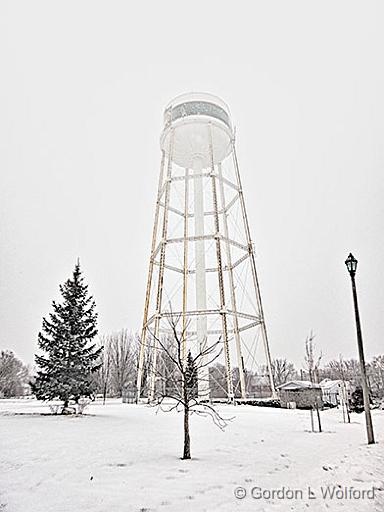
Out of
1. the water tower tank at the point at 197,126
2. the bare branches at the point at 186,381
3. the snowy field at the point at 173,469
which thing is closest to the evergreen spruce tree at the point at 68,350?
the bare branches at the point at 186,381

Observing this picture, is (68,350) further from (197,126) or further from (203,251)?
(197,126)

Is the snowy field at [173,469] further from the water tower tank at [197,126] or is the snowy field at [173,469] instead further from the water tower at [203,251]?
the water tower tank at [197,126]

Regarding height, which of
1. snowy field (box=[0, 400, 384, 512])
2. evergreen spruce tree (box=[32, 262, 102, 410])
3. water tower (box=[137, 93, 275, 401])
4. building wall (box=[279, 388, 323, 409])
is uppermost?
water tower (box=[137, 93, 275, 401])

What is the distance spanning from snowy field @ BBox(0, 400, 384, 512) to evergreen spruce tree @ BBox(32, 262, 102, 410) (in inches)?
194

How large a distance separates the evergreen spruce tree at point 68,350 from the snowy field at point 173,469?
16.2 ft

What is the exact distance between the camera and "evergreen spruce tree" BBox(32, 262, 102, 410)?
17875mm

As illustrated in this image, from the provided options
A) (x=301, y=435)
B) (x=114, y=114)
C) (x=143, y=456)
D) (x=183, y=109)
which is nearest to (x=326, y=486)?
(x=143, y=456)

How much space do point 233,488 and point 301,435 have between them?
7769 mm

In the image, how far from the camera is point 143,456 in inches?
334

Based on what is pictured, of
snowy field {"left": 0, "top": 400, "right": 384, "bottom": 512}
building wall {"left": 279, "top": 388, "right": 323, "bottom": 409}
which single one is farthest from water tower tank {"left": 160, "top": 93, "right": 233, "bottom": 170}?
building wall {"left": 279, "top": 388, "right": 323, "bottom": 409}

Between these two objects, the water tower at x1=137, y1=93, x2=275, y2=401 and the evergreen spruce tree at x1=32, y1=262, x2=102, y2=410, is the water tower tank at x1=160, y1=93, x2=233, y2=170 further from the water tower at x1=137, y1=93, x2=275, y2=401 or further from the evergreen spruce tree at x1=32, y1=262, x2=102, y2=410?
the evergreen spruce tree at x1=32, y1=262, x2=102, y2=410

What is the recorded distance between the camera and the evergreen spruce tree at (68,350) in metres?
17.9

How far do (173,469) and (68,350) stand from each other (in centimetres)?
1222

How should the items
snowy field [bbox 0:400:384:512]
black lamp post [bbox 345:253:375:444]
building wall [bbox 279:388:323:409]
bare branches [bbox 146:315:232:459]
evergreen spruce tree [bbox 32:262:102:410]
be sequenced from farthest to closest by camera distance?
building wall [bbox 279:388:323:409] → evergreen spruce tree [bbox 32:262:102:410] → black lamp post [bbox 345:253:375:444] → bare branches [bbox 146:315:232:459] → snowy field [bbox 0:400:384:512]
